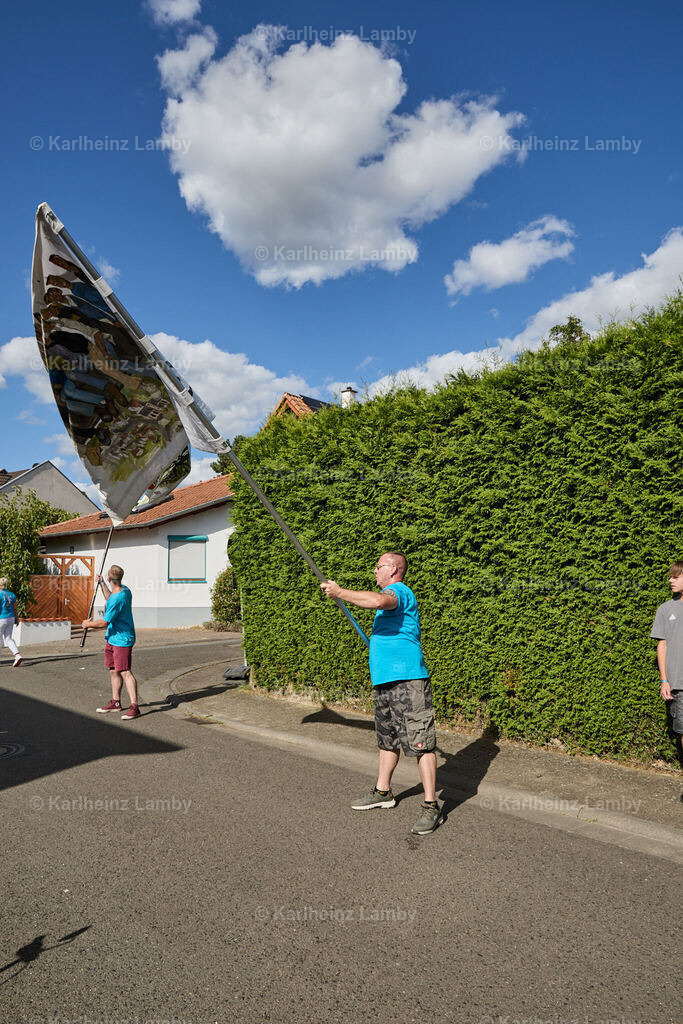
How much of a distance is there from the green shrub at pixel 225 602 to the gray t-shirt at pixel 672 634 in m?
17.9

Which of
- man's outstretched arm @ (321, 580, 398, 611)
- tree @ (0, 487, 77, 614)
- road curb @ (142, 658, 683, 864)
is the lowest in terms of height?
road curb @ (142, 658, 683, 864)

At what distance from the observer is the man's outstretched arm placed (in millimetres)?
4363

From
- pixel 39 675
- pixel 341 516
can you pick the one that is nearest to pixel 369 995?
pixel 341 516

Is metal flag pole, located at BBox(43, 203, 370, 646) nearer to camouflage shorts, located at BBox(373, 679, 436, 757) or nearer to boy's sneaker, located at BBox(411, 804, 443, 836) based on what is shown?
camouflage shorts, located at BBox(373, 679, 436, 757)

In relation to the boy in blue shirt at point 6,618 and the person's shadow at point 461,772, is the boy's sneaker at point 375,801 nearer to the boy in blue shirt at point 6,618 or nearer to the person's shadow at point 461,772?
the person's shadow at point 461,772

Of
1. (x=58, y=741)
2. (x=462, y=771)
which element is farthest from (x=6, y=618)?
(x=462, y=771)

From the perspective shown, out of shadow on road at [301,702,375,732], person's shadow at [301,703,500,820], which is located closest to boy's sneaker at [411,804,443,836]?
person's shadow at [301,703,500,820]

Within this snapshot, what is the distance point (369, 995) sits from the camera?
2764 millimetres

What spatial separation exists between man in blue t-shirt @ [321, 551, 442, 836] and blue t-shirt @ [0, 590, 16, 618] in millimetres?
10555

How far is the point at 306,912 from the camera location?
346 cm

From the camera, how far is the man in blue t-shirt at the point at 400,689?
15.6 feet

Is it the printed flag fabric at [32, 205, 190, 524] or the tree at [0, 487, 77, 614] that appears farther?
the tree at [0, 487, 77, 614]

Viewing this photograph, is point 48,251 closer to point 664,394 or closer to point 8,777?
point 8,777

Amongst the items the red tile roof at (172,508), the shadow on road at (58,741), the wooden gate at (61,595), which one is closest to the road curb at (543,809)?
the shadow on road at (58,741)
